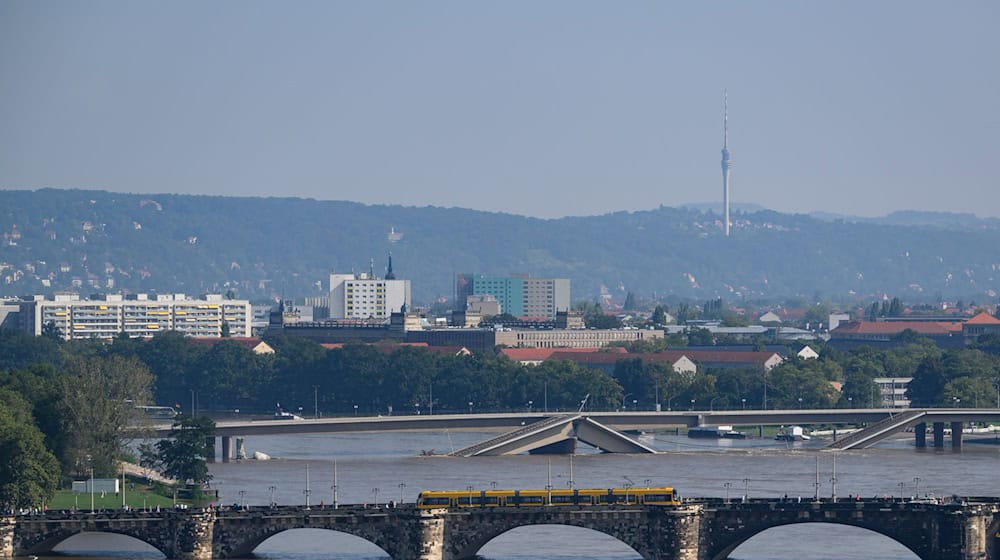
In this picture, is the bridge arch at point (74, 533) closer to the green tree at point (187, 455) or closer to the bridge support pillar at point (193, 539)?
the bridge support pillar at point (193, 539)

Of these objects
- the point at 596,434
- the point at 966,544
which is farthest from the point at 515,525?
the point at 596,434

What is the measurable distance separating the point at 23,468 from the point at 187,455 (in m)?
18.5

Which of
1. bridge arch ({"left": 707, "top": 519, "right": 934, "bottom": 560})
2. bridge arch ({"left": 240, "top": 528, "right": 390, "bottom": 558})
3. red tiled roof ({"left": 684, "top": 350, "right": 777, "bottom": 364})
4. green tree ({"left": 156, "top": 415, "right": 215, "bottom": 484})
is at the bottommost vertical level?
bridge arch ({"left": 240, "top": 528, "right": 390, "bottom": 558})

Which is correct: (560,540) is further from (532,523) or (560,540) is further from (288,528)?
(288,528)

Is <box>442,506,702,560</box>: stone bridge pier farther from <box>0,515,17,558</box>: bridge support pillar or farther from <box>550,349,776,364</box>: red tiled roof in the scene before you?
<box>550,349,776,364</box>: red tiled roof

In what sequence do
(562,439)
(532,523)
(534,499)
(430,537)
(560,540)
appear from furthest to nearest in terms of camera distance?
(562,439) < (560,540) < (534,499) < (532,523) < (430,537)

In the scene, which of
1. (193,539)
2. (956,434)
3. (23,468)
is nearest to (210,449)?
Result: (23,468)

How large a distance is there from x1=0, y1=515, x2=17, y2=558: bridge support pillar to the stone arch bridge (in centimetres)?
3

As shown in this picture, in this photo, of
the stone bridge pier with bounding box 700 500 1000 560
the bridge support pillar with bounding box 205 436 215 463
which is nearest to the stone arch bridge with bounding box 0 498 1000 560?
the stone bridge pier with bounding box 700 500 1000 560

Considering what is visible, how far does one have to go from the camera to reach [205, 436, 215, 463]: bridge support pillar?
108 meters

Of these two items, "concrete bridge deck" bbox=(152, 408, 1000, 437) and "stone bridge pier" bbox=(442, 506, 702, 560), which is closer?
"stone bridge pier" bbox=(442, 506, 702, 560)

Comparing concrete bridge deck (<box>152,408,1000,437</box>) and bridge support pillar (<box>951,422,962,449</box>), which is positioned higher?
concrete bridge deck (<box>152,408,1000,437</box>)

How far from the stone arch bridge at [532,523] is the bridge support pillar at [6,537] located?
3 cm

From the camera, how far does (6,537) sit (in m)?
71.9
